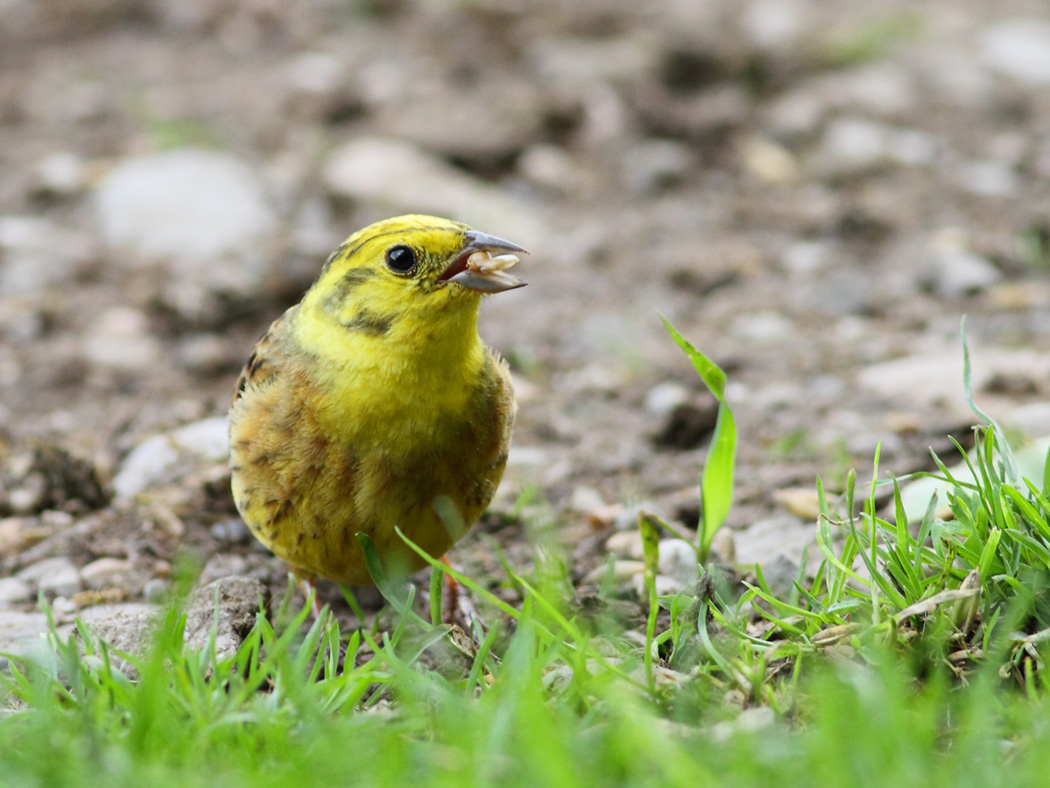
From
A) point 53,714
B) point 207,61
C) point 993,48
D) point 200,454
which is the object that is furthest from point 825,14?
point 53,714

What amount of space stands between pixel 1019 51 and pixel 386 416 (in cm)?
637

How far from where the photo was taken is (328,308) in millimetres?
3543

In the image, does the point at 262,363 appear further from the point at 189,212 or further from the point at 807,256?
the point at 807,256

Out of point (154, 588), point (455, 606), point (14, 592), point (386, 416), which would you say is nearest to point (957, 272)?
point (455, 606)

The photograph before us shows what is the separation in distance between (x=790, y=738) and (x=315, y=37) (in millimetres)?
6332

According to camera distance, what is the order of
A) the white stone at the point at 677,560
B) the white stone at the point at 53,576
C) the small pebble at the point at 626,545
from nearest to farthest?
1. the white stone at the point at 677,560
2. the white stone at the point at 53,576
3. the small pebble at the point at 626,545

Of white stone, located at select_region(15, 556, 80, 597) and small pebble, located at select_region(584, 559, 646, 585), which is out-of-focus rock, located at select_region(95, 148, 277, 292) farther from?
small pebble, located at select_region(584, 559, 646, 585)

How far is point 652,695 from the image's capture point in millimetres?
2604

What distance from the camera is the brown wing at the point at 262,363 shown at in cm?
360

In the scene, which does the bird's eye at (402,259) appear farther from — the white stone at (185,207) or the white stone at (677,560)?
the white stone at (185,207)

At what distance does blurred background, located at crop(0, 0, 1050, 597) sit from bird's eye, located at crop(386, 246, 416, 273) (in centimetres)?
109

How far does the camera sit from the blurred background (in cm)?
441

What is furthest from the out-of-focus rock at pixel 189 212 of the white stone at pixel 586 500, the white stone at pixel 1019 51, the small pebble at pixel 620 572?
the white stone at pixel 1019 51

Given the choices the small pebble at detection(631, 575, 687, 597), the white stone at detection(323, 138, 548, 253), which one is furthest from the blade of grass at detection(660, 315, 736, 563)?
the white stone at detection(323, 138, 548, 253)
